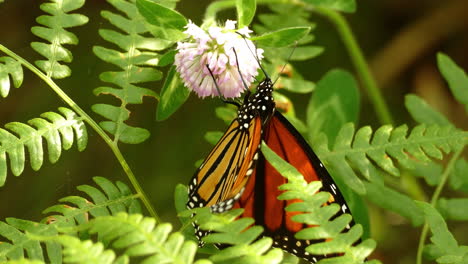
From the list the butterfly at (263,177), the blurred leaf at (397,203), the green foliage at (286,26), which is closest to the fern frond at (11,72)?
the butterfly at (263,177)

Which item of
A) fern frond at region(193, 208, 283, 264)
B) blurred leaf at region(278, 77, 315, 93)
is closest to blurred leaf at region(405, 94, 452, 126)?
blurred leaf at region(278, 77, 315, 93)

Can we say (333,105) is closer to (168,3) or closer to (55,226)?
(168,3)

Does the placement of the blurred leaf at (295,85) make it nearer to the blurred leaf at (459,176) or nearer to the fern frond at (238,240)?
the blurred leaf at (459,176)

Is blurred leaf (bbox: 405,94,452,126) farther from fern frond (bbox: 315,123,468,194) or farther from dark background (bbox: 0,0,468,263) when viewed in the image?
dark background (bbox: 0,0,468,263)

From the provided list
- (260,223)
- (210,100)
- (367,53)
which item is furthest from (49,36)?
(367,53)

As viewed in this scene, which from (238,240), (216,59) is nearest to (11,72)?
(216,59)

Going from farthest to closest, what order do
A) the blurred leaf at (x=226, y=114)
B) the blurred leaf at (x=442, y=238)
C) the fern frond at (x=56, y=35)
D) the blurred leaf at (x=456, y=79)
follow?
1. the blurred leaf at (x=456, y=79)
2. the blurred leaf at (x=226, y=114)
3. the fern frond at (x=56, y=35)
4. the blurred leaf at (x=442, y=238)
